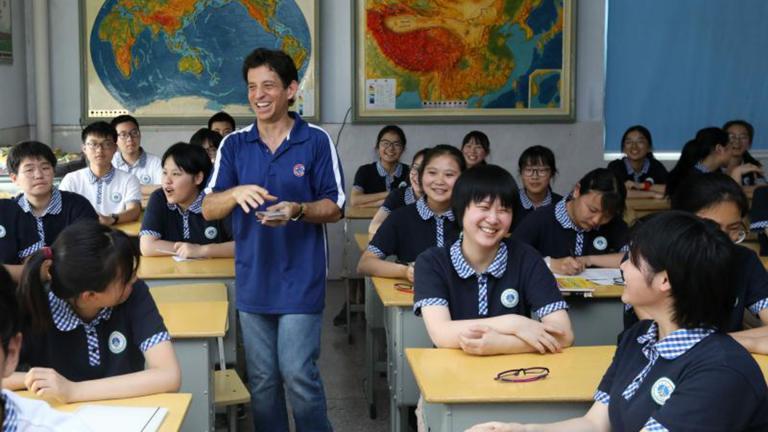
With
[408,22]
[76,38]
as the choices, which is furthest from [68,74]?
[408,22]

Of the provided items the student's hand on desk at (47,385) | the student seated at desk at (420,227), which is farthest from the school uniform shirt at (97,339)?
the student seated at desk at (420,227)

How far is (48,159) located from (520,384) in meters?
2.60

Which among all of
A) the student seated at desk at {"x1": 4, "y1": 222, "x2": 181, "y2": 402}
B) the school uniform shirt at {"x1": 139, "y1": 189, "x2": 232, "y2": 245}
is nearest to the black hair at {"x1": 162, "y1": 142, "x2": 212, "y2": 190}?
the school uniform shirt at {"x1": 139, "y1": 189, "x2": 232, "y2": 245}

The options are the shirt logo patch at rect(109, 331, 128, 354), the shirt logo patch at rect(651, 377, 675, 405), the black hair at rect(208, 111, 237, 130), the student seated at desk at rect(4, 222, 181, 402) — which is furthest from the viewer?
the black hair at rect(208, 111, 237, 130)

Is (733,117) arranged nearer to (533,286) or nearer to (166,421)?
(533,286)

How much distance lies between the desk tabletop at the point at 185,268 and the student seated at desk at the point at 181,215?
67mm

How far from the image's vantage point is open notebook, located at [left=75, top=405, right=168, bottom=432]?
6.73 ft

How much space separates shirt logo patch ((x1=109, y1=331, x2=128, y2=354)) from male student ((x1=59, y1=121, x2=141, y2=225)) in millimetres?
3103

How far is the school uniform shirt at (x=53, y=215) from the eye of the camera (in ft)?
13.9

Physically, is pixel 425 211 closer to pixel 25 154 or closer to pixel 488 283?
pixel 488 283

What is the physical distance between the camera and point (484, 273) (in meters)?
3.05

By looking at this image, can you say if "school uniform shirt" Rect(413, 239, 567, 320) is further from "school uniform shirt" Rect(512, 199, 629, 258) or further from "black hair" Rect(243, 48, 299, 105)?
"school uniform shirt" Rect(512, 199, 629, 258)

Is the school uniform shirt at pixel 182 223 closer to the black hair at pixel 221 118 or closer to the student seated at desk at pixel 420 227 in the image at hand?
the student seated at desk at pixel 420 227

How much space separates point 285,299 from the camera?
333 cm
